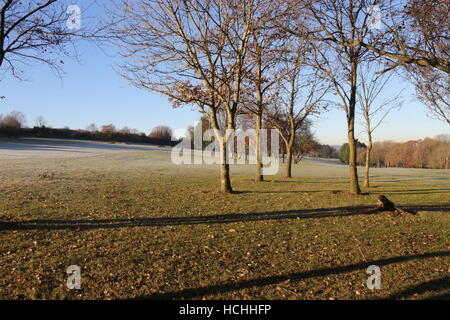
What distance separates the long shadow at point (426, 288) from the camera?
4266 mm

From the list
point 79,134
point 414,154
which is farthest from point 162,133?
point 414,154

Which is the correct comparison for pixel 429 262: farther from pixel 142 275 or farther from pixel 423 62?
pixel 142 275

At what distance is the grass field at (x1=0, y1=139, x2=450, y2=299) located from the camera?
4.38 meters

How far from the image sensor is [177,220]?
846cm

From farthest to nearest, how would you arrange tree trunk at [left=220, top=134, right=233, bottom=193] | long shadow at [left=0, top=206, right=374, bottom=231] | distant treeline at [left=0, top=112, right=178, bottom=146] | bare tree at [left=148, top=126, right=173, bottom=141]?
bare tree at [left=148, top=126, right=173, bottom=141] < distant treeline at [left=0, top=112, right=178, bottom=146] < tree trunk at [left=220, top=134, right=233, bottom=193] < long shadow at [left=0, top=206, right=374, bottom=231]

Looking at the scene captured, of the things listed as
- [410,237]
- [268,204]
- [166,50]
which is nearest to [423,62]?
[410,237]

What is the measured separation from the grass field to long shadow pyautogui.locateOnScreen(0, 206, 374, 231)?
0.09ft

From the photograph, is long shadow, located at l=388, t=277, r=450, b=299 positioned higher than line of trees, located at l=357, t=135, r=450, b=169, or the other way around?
line of trees, located at l=357, t=135, r=450, b=169

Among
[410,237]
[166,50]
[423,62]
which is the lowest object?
[410,237]

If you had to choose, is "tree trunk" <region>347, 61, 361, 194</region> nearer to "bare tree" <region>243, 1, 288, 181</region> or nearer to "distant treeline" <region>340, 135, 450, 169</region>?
"bare tree" <region>243, 1, 288, 181</region>

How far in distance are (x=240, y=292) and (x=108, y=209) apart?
6686 mm

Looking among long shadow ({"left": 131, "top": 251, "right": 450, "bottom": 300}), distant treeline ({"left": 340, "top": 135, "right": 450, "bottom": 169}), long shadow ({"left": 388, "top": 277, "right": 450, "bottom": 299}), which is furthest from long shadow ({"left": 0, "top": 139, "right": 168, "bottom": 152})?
distant treeline ({"left": 340, "top": 135, "right": 450, "bottom": 169})
